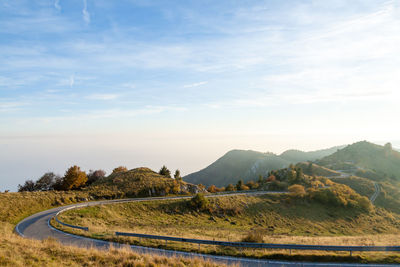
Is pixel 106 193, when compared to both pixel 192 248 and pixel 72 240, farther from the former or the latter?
pixel 192 248

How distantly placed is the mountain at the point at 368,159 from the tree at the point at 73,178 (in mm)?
131192

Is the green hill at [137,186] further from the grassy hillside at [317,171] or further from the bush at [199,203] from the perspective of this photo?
the grassy hillside at [317,171]

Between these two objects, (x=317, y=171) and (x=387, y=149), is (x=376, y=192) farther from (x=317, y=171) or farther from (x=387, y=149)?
(x=387, y=149)

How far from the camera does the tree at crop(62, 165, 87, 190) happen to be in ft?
178

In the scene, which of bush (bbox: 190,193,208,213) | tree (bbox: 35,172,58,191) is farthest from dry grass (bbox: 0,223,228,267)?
tree (bbox: 35,172,58,191)

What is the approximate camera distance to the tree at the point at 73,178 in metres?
54.2

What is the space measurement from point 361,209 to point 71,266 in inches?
2922

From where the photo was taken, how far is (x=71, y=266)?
35.4ft

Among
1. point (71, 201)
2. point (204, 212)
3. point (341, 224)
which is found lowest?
point (341, 224)

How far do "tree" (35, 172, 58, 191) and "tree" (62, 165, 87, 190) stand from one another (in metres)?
7.91

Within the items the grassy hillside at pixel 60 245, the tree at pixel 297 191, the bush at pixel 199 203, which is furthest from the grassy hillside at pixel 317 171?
the bush at pixel 199 203

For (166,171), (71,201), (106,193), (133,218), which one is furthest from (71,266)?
(166,171)

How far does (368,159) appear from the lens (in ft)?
563

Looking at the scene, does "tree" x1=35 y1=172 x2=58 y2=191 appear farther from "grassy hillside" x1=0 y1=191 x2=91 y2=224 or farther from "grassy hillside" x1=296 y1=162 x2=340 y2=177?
"grassy hillside" x1=296 y1=162 x2=340 y2=177
